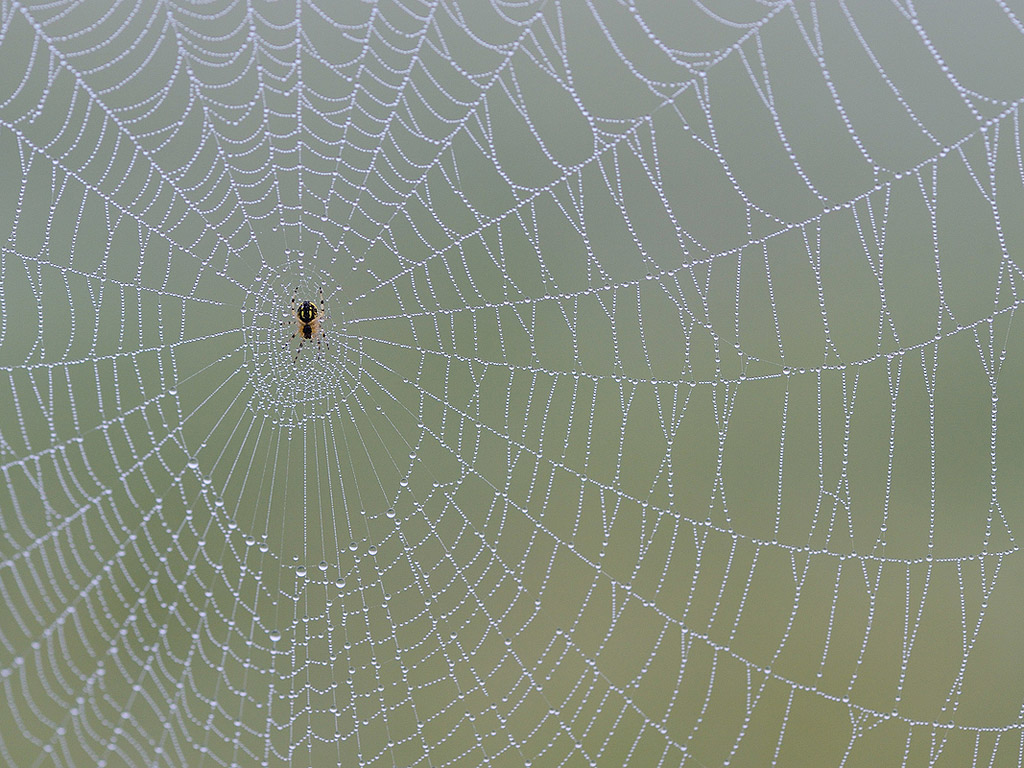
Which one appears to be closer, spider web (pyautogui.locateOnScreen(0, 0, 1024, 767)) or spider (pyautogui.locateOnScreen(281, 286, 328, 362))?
spider (pyautogui.locateOnScreen(281, 286, 328, 362))

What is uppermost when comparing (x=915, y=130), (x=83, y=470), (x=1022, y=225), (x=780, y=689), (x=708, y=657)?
(x=915, y=130)

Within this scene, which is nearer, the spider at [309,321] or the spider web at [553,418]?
the spider at [309,321]

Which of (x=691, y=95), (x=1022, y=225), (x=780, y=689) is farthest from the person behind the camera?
(x=691, y=95)

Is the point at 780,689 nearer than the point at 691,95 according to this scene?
Yes

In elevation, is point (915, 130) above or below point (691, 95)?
below

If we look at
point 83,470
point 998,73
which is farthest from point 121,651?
point 998,73

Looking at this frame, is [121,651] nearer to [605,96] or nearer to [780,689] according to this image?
[780,689]
